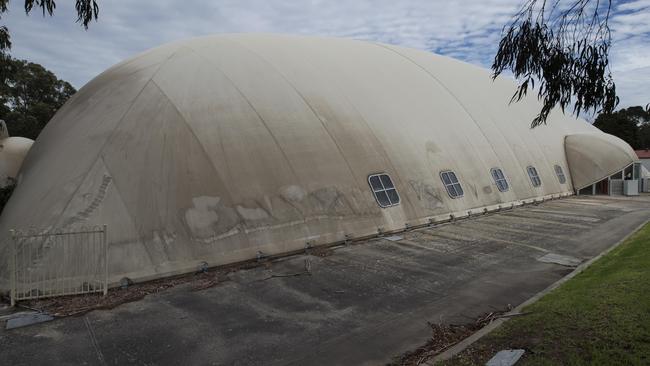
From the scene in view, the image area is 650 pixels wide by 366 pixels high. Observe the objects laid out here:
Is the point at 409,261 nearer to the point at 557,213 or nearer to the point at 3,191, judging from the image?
the point at 557,213

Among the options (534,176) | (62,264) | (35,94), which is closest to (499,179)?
(534,176)

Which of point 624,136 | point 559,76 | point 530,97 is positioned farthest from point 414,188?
point 624,136

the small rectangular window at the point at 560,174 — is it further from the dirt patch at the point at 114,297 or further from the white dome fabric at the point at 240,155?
the dirt patch at the point at 114,297

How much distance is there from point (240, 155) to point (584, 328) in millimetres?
9272

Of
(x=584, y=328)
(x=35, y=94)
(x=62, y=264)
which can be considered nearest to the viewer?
(x=584, y=328)

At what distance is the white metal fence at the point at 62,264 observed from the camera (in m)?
9.08

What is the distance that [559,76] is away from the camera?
265 inches

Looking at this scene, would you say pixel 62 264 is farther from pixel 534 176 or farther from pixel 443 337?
pixel 534 176

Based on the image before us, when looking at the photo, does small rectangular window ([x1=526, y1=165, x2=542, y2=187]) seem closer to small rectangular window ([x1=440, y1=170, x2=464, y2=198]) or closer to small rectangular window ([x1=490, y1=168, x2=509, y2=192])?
small rectangular window ([x1=490, y1=168, x2=509, y2=192])

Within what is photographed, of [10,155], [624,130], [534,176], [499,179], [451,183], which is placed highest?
[624,130]

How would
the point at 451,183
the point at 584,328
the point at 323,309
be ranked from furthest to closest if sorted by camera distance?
1. the point at 451,183
2. the point at 323,309
3. the point at 584,328

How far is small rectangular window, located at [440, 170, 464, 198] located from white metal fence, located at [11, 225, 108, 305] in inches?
475

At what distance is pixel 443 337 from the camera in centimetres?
662

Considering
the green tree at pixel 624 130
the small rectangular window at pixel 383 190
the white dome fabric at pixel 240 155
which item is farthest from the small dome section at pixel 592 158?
the green tree at pixel 624 130
